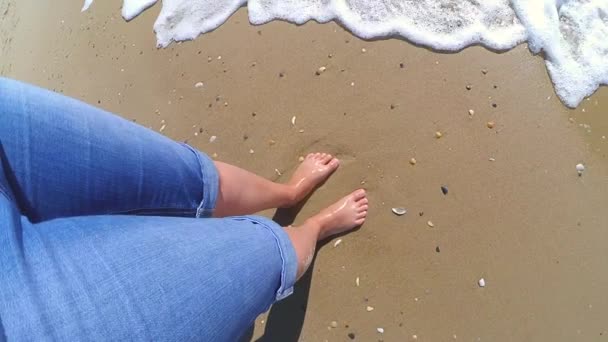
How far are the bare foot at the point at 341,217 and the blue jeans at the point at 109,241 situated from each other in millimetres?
557

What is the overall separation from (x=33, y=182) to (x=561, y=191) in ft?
6.17

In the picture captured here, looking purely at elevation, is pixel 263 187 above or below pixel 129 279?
below

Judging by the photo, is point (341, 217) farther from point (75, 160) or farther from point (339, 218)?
point (75, 160)

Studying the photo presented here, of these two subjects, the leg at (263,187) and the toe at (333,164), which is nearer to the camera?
the leg at (263,187)

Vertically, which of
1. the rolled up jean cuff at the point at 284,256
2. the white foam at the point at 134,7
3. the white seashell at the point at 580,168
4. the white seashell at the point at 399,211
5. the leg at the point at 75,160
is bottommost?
the white seashell at the point at 580,168

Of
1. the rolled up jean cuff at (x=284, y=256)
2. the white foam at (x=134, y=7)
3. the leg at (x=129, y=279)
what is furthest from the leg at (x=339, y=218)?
the white foam at (x=134, y=7)

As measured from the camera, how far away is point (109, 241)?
105cm

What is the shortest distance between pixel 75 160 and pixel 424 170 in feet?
4.52

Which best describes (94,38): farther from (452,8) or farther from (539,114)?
(539,114)

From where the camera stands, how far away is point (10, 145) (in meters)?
1.09

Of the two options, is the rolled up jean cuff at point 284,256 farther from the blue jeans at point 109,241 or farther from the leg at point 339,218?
the leg at point 339,218

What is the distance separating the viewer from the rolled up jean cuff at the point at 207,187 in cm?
146

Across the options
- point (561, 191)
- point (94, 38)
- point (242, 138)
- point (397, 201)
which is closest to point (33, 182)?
point (242, 138)

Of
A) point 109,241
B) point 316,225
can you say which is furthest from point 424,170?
point 109,241
